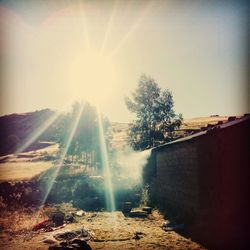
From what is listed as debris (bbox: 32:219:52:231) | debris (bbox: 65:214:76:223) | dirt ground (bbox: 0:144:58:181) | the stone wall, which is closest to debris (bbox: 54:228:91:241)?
debris (bbox: 32:219:52:231)

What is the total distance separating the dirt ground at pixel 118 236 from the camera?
11302mm

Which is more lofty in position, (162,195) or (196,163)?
(196,163)

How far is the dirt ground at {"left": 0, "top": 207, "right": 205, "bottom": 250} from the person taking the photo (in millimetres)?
11302

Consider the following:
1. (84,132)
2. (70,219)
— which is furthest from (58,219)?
(84,132)

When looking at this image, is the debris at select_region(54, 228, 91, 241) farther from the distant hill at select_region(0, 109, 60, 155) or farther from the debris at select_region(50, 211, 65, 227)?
the distant hill at select_region(0, 109, 60, 155)

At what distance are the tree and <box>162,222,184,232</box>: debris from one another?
115 ft

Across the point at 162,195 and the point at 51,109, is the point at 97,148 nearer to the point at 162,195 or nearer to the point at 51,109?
the point at 162,195

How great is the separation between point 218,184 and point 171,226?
2.94 metres

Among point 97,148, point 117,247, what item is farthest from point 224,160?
→ point 97,148

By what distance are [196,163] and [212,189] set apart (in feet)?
4.66

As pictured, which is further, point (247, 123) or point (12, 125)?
point (12, 125)

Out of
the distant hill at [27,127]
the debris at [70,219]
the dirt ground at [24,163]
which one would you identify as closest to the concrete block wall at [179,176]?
the debris at [70,219]

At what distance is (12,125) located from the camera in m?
132

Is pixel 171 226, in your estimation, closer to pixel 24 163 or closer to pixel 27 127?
pixel 24 163
